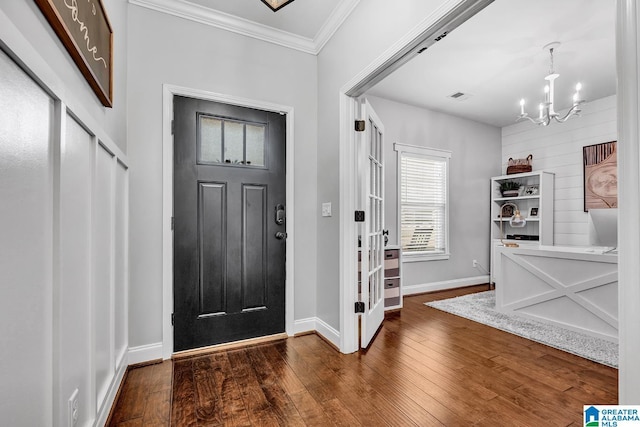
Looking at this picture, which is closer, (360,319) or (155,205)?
(155,205)

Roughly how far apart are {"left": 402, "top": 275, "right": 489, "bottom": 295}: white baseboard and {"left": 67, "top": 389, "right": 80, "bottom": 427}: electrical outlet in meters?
3.70

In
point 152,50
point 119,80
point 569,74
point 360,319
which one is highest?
point 569,74

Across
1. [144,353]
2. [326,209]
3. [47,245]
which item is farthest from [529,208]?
[47,245]

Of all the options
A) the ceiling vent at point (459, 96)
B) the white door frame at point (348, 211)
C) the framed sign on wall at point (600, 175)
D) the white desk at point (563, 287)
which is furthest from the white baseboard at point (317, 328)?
the framed sign on wall at point (600, 175)

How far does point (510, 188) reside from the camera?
4.79m

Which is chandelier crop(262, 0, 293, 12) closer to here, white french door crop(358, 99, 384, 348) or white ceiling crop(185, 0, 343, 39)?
white ceiling crop(185, 0, 343, 39)

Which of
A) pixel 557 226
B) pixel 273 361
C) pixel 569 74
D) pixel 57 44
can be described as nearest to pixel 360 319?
pixel 273 361

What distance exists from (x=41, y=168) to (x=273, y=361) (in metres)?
1.86

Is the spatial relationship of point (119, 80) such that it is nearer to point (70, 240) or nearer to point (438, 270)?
point (70, 240)

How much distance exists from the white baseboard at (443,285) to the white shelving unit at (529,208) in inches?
8.2

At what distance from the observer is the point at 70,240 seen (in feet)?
3.34

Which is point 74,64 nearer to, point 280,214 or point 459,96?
point 280,214

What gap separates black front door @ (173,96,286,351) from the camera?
229 cm

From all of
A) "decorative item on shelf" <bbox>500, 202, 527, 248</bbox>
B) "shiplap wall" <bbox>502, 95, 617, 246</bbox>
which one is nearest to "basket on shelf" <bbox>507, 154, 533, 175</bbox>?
"shiplap wall" <bbox>502, 95, 617, 246</bbox>
